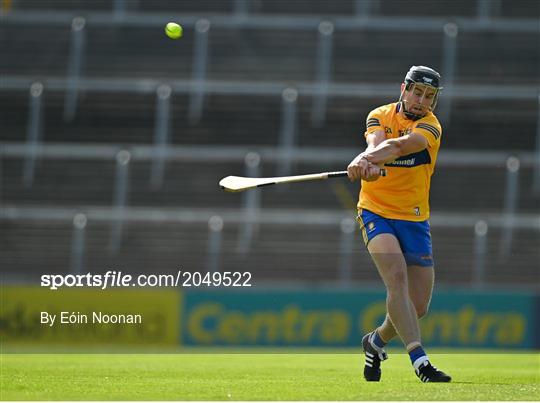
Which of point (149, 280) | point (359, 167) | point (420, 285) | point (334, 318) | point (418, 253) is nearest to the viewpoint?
point (359, 167)

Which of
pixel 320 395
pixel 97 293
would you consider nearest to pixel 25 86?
pixel 97 293

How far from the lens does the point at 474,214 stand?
71.1 feet

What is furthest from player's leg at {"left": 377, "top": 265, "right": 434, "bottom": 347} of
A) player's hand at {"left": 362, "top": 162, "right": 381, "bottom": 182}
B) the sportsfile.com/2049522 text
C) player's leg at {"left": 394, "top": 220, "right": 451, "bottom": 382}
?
the sportsfile.com/2049522 text

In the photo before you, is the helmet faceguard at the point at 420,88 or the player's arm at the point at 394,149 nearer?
the player's arm at the point at 394,149

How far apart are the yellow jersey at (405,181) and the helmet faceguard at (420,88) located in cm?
6

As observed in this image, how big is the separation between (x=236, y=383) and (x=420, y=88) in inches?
94.3

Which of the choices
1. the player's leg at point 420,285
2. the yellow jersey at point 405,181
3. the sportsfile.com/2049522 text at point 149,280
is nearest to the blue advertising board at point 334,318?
the sportsfile.com/2049522 text at point 149,280

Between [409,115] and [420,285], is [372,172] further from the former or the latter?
[420,285]

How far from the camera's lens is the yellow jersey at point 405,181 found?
802cm

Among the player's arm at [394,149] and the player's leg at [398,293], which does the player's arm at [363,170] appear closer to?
the player's arm at [394,149]

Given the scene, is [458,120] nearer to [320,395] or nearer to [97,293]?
[97,293]

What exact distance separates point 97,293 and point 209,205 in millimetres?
5485

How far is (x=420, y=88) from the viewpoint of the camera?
26.2ft

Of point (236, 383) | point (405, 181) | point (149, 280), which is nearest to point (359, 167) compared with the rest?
point (405, 181)
